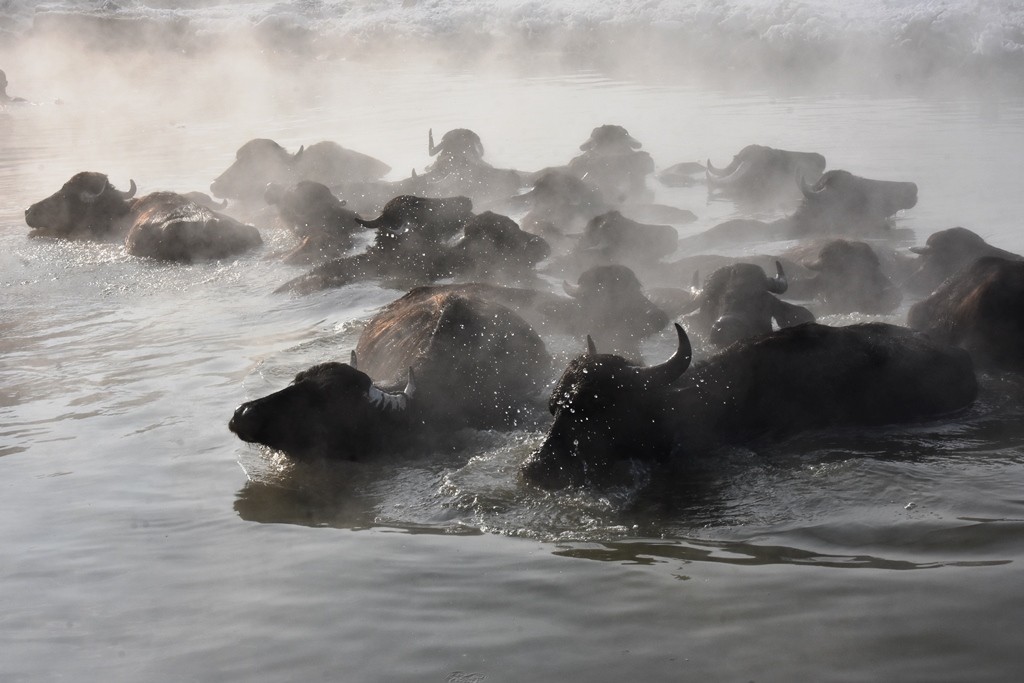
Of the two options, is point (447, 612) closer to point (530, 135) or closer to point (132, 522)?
point (132, 522)

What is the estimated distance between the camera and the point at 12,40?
1692 inches

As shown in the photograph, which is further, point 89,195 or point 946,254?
point 89,195

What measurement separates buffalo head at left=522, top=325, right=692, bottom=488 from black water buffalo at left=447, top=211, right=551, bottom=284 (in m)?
4.96

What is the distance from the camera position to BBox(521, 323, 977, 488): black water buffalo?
6.14 m

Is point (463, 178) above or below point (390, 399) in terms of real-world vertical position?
above

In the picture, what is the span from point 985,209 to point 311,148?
995 centimetres

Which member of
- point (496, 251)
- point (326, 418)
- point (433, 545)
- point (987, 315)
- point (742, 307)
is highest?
point (987, 315)

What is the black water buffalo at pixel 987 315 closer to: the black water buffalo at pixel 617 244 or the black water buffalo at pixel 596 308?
the black water buffalo at pixel 596 308

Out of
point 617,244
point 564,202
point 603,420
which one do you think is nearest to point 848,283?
point 617,244

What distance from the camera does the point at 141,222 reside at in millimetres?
13930

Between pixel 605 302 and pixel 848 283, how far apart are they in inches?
85.1

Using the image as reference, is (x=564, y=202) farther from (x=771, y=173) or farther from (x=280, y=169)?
(x=280, y=169)

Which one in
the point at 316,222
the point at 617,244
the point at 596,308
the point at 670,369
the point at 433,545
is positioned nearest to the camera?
the point at 433,545

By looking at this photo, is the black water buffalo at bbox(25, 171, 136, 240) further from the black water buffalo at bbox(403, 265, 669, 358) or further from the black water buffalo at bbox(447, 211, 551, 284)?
the black water buffalo at bbox(403, 265, 669, 358)
